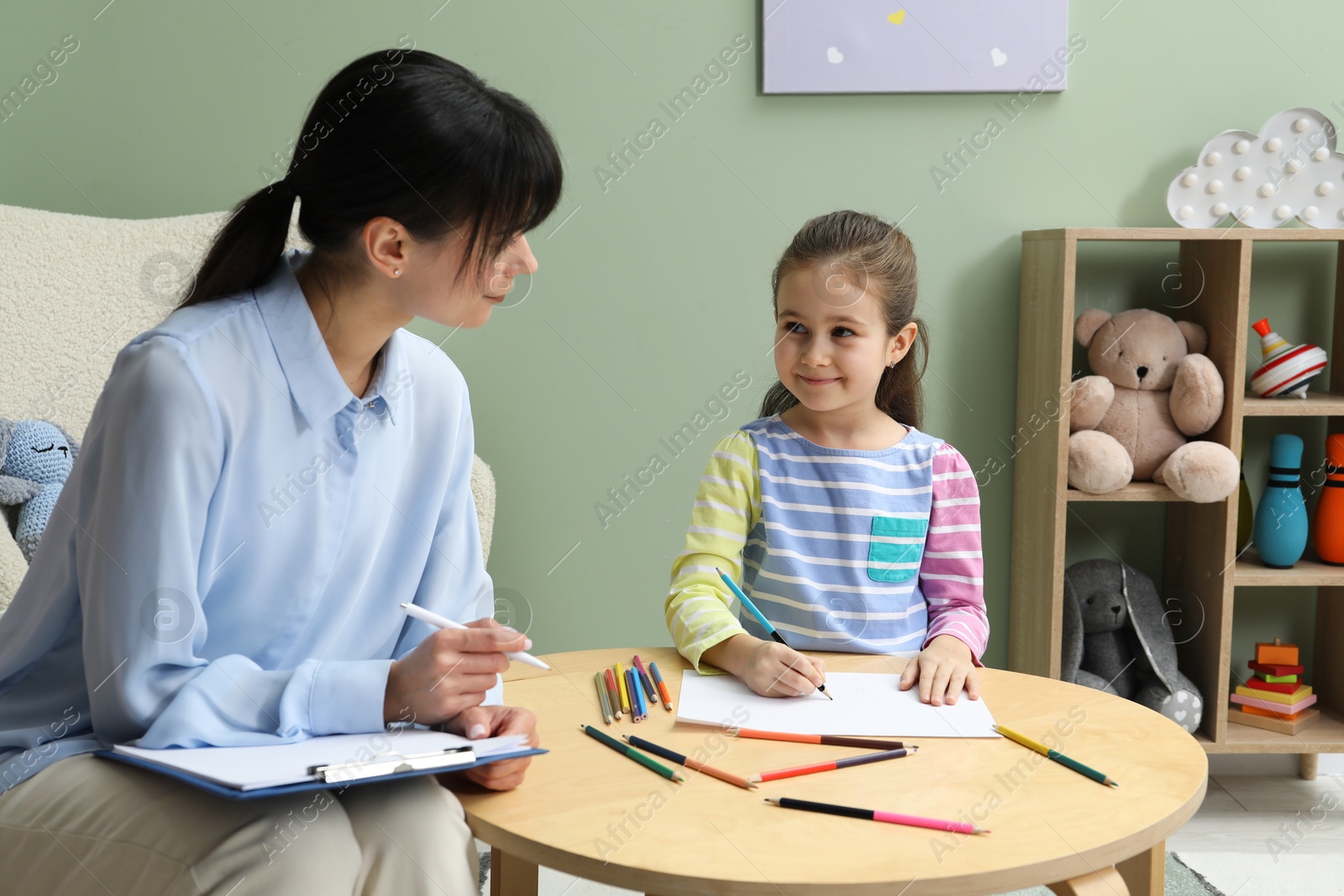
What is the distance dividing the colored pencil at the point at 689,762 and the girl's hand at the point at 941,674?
0.25m

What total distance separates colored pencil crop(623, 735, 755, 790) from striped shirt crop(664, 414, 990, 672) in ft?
1.01

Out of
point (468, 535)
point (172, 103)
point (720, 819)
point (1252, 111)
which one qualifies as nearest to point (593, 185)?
point (172, 103)

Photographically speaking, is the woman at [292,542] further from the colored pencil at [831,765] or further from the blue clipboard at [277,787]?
the colored pencil at [831,765]

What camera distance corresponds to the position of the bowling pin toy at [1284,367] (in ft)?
6.34

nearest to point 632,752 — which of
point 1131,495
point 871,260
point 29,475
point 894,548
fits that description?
point 894,548

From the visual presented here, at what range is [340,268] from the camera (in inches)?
38.2

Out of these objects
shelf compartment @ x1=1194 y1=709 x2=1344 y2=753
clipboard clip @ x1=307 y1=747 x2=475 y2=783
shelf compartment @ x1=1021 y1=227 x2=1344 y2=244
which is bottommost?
shelf compartment @ x1=1194 y1=709 x2=1344 y2=753

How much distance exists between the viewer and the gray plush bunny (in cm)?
200

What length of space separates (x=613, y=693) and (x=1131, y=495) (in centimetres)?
130

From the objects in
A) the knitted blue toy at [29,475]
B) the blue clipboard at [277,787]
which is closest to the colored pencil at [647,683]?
the blue clipboard at [277,787]

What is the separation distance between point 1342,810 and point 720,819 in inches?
69.7

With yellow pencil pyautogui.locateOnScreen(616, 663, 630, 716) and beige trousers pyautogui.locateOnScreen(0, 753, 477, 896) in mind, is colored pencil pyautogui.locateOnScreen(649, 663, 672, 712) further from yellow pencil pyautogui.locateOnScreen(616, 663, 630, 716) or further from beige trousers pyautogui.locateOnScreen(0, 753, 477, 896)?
beige trousers pyautogui.locateOnScreen(0, 753, 477, 896)

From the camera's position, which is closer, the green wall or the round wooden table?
the round wooden table

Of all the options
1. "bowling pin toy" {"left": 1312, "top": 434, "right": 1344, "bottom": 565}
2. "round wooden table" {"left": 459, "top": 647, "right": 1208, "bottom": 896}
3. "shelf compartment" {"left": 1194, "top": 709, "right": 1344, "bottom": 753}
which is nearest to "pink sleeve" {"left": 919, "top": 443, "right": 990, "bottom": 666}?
"round wooden table" {"left": 459, "top": 647, "right": 1208, "bottom": 896}
